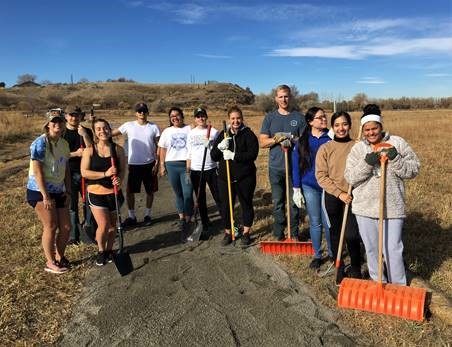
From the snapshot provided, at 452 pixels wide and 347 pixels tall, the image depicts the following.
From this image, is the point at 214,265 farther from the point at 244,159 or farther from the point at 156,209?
the point at 156,209

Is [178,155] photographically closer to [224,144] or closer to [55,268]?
[224,144]

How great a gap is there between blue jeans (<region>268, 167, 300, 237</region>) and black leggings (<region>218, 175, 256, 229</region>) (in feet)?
1.02

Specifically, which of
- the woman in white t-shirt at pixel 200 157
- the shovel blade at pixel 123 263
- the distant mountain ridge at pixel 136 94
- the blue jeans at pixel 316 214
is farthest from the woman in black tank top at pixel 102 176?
the distant mountain ridge at pixel 136 94

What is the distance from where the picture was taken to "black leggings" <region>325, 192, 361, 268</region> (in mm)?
4664

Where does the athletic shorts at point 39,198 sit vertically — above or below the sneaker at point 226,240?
above

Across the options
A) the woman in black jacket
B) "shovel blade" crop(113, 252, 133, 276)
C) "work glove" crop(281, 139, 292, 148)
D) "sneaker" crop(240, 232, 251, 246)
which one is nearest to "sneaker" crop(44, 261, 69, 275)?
"shovel blade" crop(113, 252, 133, 276)

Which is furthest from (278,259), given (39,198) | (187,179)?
(39,198)

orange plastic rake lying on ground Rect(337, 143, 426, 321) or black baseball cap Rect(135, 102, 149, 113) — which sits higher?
black baseball cap Rect(135, 102, 149, 113)

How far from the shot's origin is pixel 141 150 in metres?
6.98

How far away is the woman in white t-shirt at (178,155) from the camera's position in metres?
6.75

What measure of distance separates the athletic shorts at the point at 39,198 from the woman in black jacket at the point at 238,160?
2.13 m

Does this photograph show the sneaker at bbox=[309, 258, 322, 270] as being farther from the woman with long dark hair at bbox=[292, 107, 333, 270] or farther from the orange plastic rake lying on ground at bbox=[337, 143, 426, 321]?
the orange plastic rake lying on ground at bbox=[337, 143, 426, 321]

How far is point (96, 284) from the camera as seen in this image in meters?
5.09

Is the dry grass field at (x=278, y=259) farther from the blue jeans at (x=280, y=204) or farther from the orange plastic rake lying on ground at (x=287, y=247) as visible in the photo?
the blue jeans at (x=280, y=204)
